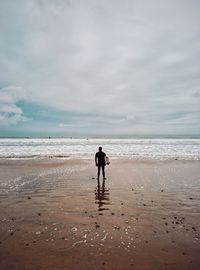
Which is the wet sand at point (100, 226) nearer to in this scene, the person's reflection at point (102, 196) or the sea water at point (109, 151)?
the person's reflection at point (102, 196)

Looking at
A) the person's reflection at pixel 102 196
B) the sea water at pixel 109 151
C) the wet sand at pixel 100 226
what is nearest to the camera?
the wet sand at pixel 100 226

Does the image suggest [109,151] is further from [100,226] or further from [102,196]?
[100,226]

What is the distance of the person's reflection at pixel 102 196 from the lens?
14003 mm

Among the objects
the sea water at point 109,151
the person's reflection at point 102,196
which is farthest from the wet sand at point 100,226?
the sea water at point 109,151

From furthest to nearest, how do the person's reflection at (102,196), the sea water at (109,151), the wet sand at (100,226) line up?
1. the sea water at (109,151)
2. the person's reflection at (102,196)
3. the wet sand at (100,226)

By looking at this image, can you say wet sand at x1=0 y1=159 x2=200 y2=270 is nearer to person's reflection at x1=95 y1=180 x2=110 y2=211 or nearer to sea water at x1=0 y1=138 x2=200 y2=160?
person's reflection at x1=95 y1=180 x2=110 y2=211

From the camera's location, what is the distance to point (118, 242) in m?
9.31

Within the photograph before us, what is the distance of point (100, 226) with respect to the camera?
35.6 feet

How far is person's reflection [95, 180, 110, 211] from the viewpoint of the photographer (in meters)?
14.0

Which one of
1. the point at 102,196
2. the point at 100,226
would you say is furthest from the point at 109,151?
the point at 100,226

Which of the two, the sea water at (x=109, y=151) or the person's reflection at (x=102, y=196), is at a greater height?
the sea water at (x=109, y=151)

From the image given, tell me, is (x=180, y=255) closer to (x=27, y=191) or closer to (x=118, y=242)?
(x=118, y=242)

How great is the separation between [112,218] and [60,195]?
16.5 feet

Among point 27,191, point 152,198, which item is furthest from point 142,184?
Result: point 27,191
